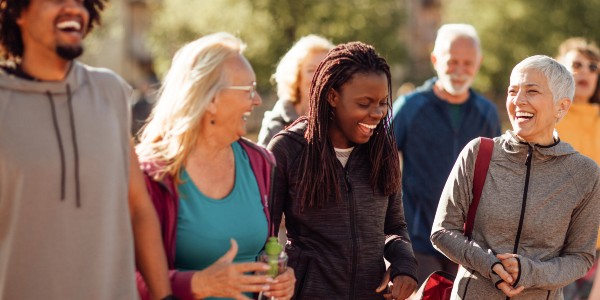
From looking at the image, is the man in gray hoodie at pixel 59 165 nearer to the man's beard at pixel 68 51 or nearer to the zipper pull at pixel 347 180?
the man's beard at pixel 68 51

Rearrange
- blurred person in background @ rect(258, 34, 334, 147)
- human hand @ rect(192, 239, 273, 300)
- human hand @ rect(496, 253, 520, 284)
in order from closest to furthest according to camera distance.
→ human hand @ rect(192, 239, 273, 300), human hand @ rect(496, 253, 520, 284), blurred person in background @ rect(258, 34, 334, 147)

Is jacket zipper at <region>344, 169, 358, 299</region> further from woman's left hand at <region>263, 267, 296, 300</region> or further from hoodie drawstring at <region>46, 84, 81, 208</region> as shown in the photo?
hoodie drawstring at <region>46, 84, 81, 208</region>

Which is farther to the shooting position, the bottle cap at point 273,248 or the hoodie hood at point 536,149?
the hoodie hood at point 536,149

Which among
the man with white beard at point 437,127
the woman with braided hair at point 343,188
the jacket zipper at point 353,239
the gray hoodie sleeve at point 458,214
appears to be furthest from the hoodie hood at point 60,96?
the man with white beard at point 437,127

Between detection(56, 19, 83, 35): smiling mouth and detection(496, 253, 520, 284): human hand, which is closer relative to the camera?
detection(56, 19, 83, 35): smiling mouth

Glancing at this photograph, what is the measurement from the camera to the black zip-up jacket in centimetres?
431

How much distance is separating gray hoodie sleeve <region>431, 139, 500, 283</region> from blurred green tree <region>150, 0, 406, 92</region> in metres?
22.1

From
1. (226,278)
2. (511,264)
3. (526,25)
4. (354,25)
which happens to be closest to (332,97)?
(511,264)

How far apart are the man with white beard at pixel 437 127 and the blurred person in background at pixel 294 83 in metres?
0.72

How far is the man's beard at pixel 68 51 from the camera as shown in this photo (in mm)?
3141

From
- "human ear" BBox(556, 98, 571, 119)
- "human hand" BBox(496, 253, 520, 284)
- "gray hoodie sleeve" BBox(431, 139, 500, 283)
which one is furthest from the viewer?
"human ear" BBox(556, 98, 571, 119)

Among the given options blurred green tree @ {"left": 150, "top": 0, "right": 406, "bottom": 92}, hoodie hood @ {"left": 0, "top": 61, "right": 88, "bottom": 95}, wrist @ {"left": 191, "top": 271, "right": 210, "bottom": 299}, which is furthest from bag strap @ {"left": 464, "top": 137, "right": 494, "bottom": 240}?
blurred green tree @ {"left": 150, "top": 0, "right": 406, "bottom": 92}

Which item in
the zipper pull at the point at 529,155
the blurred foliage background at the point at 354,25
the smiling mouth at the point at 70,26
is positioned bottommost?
the blurred foliage background at the point at 354,25

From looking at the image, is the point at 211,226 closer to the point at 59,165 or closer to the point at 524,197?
the point at 59,165
